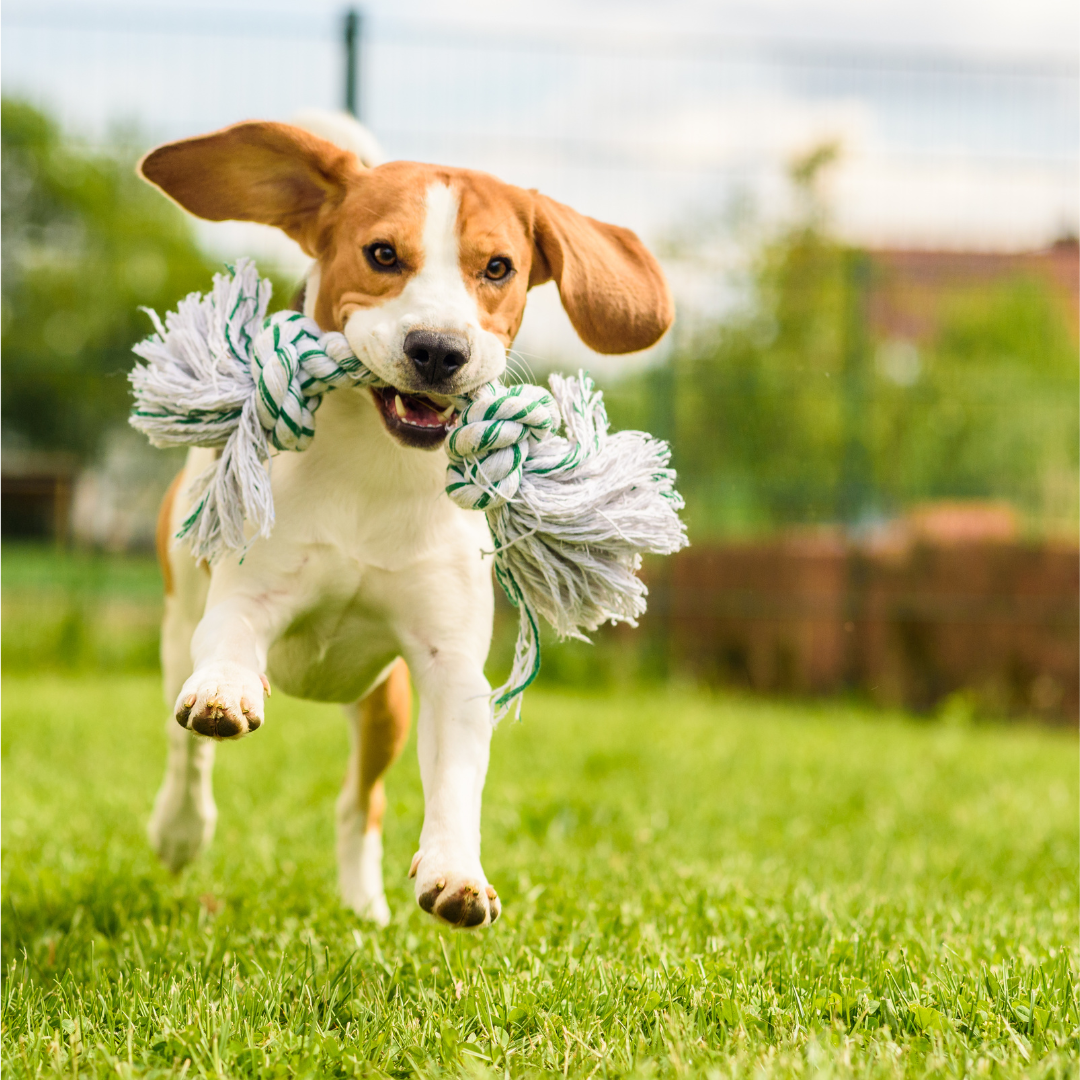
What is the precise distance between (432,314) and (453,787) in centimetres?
80

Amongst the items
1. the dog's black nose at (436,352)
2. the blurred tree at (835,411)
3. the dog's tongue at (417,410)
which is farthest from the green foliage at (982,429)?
the dog's black nose at (436,352)

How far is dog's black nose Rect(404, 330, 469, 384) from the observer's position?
221cm

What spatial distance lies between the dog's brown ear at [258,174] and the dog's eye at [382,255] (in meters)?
0.24

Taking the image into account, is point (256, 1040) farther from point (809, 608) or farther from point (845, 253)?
point (845, 253)

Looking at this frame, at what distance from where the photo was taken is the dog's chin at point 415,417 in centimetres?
235

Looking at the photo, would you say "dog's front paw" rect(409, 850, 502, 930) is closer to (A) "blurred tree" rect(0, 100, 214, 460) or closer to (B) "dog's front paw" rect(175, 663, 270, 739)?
(B) "dog's front paw" rect(175, 663, 270, 739)

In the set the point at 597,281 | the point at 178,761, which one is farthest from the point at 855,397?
the point at 597,281

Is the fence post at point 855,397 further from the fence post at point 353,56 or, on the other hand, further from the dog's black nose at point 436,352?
the dog's black nose at point 436,352

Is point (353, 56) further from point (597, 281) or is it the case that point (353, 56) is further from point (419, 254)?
point (419, 254)

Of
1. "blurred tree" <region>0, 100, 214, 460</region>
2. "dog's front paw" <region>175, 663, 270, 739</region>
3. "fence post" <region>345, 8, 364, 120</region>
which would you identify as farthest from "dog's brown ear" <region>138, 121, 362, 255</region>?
"fence post" <region>345, 8, 364, 120</region>

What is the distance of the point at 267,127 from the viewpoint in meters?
2.53

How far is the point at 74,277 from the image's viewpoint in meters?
11.2

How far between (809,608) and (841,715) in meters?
0.80

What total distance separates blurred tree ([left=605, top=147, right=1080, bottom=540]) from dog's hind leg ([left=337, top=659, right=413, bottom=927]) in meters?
5.13
